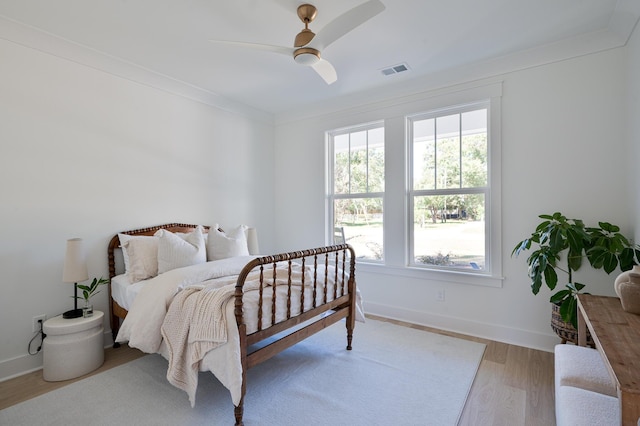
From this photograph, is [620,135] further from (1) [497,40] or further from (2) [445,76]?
(2) [445,76]

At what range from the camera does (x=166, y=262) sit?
2.80 metres

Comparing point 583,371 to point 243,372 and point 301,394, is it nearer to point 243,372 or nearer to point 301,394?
point 301,394

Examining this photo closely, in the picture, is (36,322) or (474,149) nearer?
(36,322)

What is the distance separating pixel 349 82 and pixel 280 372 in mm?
2995

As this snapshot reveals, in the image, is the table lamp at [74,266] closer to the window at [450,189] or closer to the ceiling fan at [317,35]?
the ceiling fan at [317,35]

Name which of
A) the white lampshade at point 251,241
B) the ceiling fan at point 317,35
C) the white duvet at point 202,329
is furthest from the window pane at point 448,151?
the white lampshade at point 251,241

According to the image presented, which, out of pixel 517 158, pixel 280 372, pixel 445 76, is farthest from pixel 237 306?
pixel 445 76

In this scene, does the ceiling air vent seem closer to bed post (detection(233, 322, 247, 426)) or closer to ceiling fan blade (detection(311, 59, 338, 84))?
ceiling fan blade (detection(311, 59, 338, 84))

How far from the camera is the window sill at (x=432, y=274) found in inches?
124

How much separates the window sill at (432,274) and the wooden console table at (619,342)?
1.11 m

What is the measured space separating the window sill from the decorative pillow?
2.30m

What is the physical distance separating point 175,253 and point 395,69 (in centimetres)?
277

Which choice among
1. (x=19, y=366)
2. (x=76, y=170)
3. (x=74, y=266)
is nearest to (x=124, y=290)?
(x=74, y=266)

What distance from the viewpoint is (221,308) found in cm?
191
